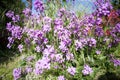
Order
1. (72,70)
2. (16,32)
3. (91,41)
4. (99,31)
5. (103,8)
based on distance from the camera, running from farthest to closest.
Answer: (99,31)
(16,32)
(91,41)
(103,8)
(72,70)

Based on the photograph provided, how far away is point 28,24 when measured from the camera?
18.2 feet

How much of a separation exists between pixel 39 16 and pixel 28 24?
513 mm

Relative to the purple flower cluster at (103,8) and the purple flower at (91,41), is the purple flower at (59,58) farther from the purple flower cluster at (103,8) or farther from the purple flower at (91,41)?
the purple flower cluster at (103,8)

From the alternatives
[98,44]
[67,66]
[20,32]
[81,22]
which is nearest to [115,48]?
[98,44]

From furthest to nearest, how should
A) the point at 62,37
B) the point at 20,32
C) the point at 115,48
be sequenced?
the point at 115,48, the point at 20,32, the point at 62,37

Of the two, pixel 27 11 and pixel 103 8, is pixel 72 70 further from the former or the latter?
pixel 27 11

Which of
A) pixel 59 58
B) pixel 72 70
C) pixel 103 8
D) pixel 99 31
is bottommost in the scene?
pixel 72 70

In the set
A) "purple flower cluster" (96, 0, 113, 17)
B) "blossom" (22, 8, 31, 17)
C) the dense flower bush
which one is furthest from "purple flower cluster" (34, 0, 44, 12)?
"purple flower cluster" (96, 0, 113, 17)

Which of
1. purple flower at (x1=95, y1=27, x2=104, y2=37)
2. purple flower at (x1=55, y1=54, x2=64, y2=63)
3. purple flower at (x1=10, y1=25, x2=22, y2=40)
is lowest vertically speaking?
purple flower at (x1=55, y1=54, x2=64, y2=63)

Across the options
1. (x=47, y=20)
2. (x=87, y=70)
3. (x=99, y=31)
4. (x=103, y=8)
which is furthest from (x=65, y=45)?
(x=99, y=31)

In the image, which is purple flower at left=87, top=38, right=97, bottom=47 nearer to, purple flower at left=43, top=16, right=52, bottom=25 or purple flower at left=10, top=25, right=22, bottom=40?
purple flower at left=43, top=16, right=52, bottom=25

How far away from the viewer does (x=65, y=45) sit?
4297 millimetres

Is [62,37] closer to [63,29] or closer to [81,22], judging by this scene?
[63,29]

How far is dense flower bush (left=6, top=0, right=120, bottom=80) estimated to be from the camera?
4370 mm
